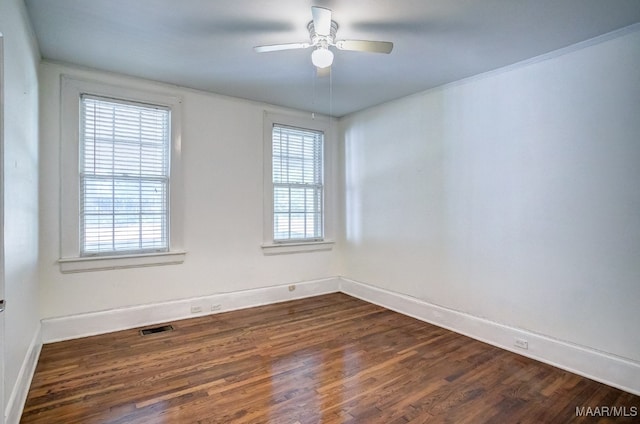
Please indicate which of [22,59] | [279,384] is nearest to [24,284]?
[22,59]

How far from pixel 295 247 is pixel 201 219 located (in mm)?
1355

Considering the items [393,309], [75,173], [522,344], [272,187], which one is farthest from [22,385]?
[522,344]

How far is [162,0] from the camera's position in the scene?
85.0 inches

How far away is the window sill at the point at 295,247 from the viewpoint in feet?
14.5

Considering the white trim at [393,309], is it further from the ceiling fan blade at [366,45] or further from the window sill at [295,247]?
the ceiling fan blade at [366,45]

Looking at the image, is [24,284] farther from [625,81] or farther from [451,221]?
[625,81]

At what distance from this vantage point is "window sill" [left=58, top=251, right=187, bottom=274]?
3199mm

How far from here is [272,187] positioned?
4.45 metres

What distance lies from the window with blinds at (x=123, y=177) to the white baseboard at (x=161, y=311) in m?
0.63

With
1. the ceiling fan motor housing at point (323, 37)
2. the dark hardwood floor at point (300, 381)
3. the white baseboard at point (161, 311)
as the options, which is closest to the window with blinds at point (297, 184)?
the white baseboard at point (161, 311)

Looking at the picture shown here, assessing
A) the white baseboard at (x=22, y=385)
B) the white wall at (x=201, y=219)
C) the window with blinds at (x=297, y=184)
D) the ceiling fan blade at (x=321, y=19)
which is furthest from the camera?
the window with blinds at (x=297, y=184)

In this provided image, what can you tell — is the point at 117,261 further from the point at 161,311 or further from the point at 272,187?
the point at 272,187

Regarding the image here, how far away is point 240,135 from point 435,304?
3110mm

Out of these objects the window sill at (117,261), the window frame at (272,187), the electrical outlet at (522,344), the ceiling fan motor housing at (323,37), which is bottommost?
the electrical outlet at (522,344)
